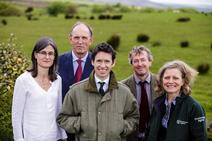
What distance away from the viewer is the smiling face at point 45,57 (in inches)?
211

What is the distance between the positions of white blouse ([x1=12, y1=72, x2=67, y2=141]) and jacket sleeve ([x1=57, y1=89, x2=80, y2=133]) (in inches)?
5.4

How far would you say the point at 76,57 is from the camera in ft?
20.5

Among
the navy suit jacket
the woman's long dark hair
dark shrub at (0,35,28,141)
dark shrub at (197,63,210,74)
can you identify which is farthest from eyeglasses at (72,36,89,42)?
dark shrub at (197,63,210,74)

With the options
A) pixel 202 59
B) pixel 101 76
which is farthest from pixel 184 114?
pixel 202 59

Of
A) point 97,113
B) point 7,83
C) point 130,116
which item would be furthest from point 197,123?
point 7,83

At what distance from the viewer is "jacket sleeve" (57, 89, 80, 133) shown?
5.25m

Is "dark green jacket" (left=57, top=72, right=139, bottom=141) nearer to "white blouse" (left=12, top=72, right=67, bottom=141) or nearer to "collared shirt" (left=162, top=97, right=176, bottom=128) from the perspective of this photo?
"white blouse" (left=12, top=72, right=67, bottom=141)

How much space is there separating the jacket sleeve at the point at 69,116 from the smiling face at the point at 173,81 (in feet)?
3.70

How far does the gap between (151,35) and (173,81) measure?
27.2m

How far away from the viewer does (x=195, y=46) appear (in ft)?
90.2

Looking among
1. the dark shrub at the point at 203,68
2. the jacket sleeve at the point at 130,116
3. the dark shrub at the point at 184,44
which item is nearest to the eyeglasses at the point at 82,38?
the jacket sleeve at the point at 130,116

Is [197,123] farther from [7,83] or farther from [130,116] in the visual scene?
[7,83]

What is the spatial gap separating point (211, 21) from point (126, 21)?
780cm

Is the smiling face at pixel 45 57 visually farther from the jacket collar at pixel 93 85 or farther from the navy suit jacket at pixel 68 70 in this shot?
the navy suit jacket at pixel 68 70
